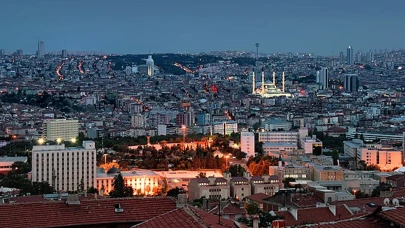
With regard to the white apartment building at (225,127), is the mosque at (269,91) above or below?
above

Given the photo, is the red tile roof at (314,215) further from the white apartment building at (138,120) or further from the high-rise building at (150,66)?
the high-rise building at (150,66)

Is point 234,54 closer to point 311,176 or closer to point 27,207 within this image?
point 311,176

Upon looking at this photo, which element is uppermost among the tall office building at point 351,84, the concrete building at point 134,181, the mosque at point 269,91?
the tall office building at point 351,84

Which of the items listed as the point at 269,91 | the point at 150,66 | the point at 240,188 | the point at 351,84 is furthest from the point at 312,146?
the point at 150,66

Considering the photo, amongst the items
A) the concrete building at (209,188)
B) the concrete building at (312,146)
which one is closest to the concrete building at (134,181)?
the concrete building at (209,188)

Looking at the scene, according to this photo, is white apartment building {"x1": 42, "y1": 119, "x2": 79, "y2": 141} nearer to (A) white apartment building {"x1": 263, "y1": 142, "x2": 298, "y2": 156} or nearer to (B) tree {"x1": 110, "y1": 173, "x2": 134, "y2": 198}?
(A) white apartment building {"x1": 263, "y1": 142, "x2": 298, "y2": 156}
